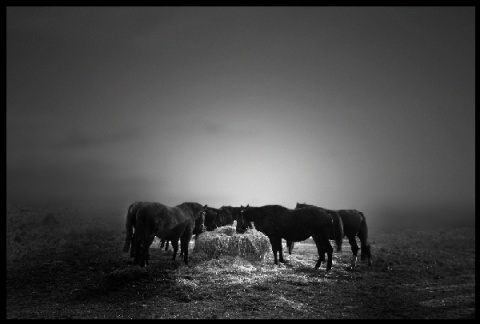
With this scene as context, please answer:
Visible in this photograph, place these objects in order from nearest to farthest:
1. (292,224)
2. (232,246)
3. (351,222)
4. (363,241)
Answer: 1. (292,224)
2. (232,246)
3. (363,241)
4. (351,222)

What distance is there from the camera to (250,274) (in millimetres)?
10969

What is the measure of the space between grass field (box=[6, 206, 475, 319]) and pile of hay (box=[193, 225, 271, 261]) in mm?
536

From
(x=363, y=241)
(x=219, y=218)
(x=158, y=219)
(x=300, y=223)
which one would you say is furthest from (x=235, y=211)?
(x=363, y=241)

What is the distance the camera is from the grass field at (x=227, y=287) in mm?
7270

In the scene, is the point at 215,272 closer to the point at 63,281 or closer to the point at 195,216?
the point at 195,216

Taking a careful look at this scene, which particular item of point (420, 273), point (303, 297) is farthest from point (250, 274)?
point (420, 273)

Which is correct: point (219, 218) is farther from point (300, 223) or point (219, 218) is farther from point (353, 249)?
point (353, 249)

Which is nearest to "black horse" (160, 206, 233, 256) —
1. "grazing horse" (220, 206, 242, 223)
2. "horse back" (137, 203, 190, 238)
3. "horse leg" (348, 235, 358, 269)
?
"grazing horse" (220, 206, 242, 223)

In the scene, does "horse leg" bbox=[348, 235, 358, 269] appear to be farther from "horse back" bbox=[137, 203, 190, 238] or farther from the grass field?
"horse back" bbox=[137, 203, 190, 238]

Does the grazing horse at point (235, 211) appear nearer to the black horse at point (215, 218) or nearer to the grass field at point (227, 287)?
the black horse at point (215, 218)

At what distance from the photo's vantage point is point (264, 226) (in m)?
14.5

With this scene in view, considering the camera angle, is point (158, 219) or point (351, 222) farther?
point (351, 222)

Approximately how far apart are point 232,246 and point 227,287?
4.52m

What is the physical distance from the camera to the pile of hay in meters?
13.7
